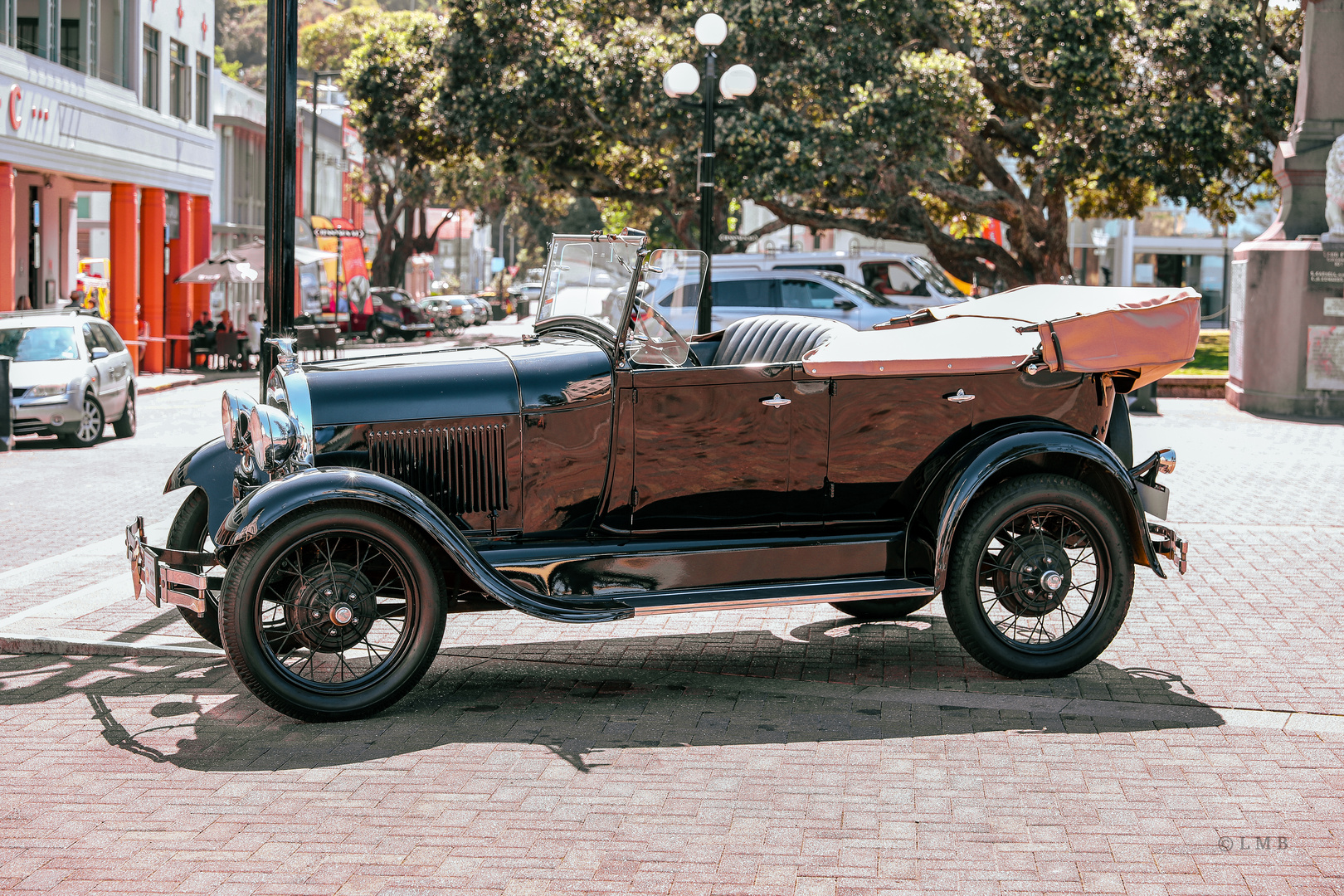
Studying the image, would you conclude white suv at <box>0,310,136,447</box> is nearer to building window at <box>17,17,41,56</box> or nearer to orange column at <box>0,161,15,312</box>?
orange column at <box>0,161,15,312</box>

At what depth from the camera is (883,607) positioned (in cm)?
752

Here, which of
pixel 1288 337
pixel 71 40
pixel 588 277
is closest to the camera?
pixel 588 277

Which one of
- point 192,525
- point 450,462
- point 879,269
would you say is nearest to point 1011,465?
point 450,462

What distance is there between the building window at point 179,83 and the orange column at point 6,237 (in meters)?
8.66

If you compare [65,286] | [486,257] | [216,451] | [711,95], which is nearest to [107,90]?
[65,286]

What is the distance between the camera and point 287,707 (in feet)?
18.1

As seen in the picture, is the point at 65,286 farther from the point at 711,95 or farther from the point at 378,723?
the point at 378,723

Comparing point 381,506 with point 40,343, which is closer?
point 381,506

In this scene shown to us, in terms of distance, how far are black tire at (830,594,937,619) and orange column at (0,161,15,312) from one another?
767 inches

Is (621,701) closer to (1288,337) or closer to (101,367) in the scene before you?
(101,367)

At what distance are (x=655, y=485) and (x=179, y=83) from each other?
96.3 ft

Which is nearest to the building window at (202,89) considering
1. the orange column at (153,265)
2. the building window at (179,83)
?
the building window at (179,83)

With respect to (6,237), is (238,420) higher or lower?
lower

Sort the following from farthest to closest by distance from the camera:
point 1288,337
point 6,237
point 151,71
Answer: point 151,71 → point 6,237 → point 1288,337
